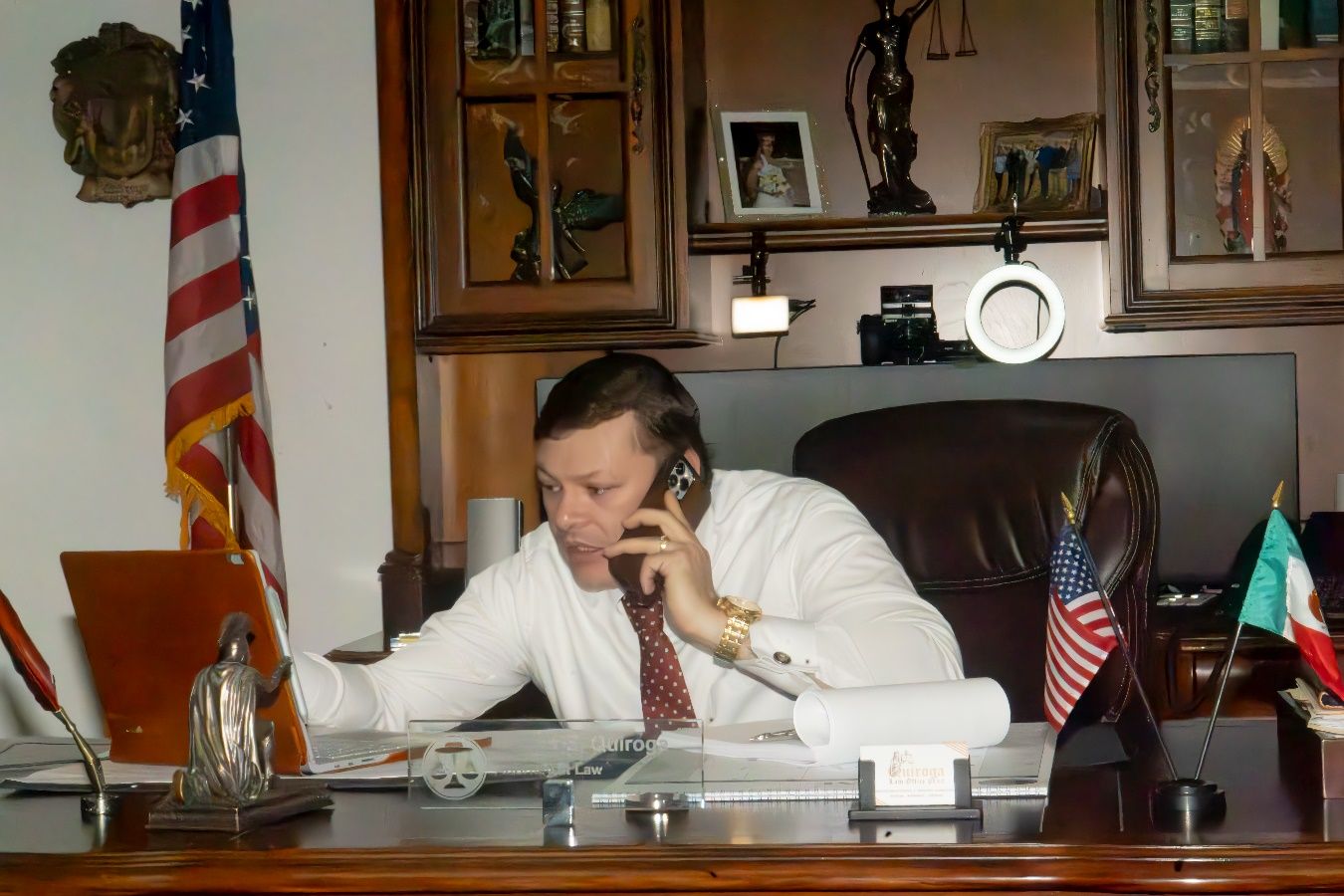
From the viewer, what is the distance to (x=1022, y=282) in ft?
10.1

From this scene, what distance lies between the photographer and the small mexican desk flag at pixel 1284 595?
1.33 meters

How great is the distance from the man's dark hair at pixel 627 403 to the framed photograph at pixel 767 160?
1.17 m

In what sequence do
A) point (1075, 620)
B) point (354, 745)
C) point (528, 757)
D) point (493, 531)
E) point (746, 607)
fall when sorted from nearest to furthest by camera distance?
point (528, 757) < point (1075, 620) < point (354, 745) < point (746, 607) < point (493, 531)

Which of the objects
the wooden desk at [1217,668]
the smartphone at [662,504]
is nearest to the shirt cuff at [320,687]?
the smartphone at [662,504]

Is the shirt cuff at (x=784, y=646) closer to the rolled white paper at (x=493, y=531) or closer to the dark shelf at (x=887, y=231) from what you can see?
the rolled white paper at (x=493, y=531)

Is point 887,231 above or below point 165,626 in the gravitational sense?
above

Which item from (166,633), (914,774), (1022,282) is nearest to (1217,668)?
(1022,282)

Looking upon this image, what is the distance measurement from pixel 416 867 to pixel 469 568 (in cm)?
179

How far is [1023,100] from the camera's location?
10.4 feet

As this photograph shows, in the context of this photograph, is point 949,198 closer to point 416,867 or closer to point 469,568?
point 469,568

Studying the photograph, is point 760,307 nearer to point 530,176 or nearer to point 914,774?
point 530,176

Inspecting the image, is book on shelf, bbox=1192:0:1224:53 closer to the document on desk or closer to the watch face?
the watch face

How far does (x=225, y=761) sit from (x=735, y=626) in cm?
63

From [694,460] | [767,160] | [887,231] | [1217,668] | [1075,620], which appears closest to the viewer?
[1075,620]
